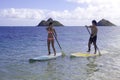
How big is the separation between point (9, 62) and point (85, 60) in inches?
181

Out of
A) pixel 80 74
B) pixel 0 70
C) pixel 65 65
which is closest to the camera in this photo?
pixel 80 74

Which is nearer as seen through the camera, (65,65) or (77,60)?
(65,65)

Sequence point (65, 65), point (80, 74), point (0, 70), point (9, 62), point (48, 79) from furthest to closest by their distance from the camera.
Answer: point (9, 62)
point (65, 65)
point (0, 70)
point (80, 74)
point (48, 79)

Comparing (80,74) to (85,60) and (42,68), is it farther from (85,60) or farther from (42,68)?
(85,60)

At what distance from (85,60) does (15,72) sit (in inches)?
208

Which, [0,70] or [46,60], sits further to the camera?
[46,60]

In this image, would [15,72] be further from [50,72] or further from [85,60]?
[85,60]

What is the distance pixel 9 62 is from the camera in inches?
643

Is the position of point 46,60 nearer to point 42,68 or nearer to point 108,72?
point 42,68

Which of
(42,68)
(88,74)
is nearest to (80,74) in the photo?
(88,74)

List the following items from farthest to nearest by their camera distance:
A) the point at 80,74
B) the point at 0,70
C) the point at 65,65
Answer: the point at 65,65 < the point at 0,70 < the point at 80,74

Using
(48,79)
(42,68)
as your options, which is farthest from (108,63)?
(48,79)

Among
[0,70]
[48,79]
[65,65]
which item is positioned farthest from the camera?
[65,65]

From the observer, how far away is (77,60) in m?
16.9
